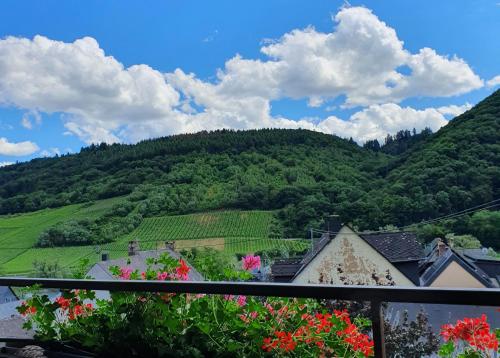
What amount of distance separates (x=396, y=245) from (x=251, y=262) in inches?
449

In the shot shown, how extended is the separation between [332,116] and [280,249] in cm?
1755

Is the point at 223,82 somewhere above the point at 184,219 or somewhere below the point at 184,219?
above

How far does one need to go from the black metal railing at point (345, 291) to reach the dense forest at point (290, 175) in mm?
13539

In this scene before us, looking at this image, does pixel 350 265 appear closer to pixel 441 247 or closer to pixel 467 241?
pixel 441 247

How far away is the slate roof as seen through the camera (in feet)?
39.0

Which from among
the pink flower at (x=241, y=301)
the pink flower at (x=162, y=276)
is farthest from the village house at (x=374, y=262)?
the pink flower at (x=241, y=301)

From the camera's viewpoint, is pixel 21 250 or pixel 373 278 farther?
pixel 21 250

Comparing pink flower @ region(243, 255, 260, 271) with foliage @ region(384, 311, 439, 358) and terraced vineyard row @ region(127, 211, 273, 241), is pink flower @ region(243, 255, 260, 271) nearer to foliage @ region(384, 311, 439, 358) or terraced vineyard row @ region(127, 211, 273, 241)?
foliage @ region(384, 311, 439, 358)

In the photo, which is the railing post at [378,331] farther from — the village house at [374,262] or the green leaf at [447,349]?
the village house at [374,262]

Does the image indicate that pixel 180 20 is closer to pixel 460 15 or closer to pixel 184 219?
pixel 460 15

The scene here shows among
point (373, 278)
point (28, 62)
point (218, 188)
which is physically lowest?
point (373, 278)

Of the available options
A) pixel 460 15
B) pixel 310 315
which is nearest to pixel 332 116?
pixel 460 15

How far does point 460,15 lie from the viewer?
1736 cm

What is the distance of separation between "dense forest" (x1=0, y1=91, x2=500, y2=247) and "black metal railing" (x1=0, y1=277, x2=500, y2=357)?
13.5m
